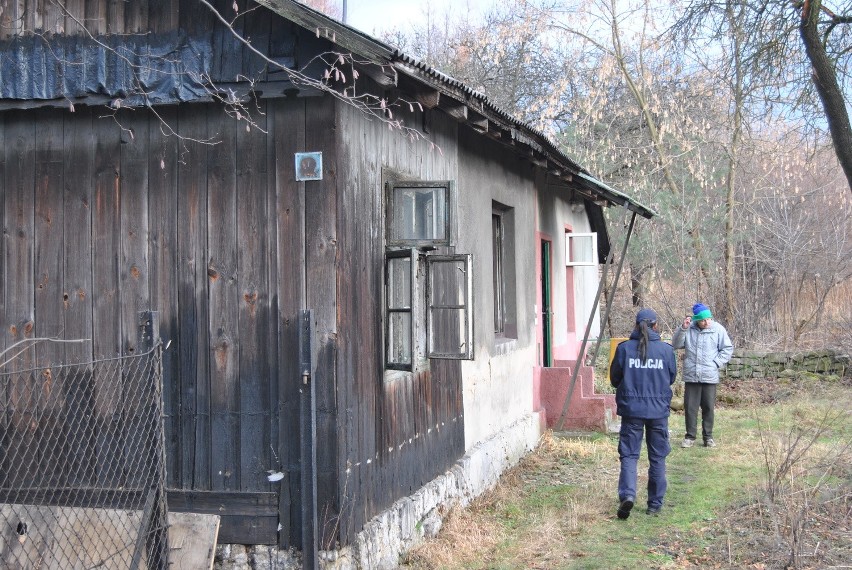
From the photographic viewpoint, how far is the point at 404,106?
21.3ft

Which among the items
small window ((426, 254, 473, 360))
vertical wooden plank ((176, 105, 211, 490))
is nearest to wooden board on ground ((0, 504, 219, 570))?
vertical wooden plank ((176, 105, 211, 490))

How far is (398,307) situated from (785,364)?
11.5 metres

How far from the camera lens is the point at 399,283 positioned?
6215 mm

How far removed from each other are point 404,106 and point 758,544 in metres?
4.02

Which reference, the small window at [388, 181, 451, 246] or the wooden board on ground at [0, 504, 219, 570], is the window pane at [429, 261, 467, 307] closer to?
the small window at [388, 181, 451, 246]

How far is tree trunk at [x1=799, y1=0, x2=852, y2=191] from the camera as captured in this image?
7496 millimetres

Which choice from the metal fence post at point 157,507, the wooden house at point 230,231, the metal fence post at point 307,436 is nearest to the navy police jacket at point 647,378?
the wooden house at point 230,231

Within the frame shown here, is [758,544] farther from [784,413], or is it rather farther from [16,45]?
[784,413]

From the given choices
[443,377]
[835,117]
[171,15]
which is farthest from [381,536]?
[835,117]

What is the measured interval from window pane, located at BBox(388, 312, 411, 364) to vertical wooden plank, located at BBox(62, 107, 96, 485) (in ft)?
6.49

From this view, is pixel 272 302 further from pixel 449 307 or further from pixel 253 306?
pixel 449 307

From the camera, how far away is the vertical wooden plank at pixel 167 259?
5.54m

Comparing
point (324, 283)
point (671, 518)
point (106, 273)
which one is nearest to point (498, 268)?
point (671, 518)

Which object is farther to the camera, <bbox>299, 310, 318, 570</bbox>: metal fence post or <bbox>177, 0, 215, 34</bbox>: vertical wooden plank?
<bbox>177, 0, 215, 34</bbox>: vertical wooden plank
